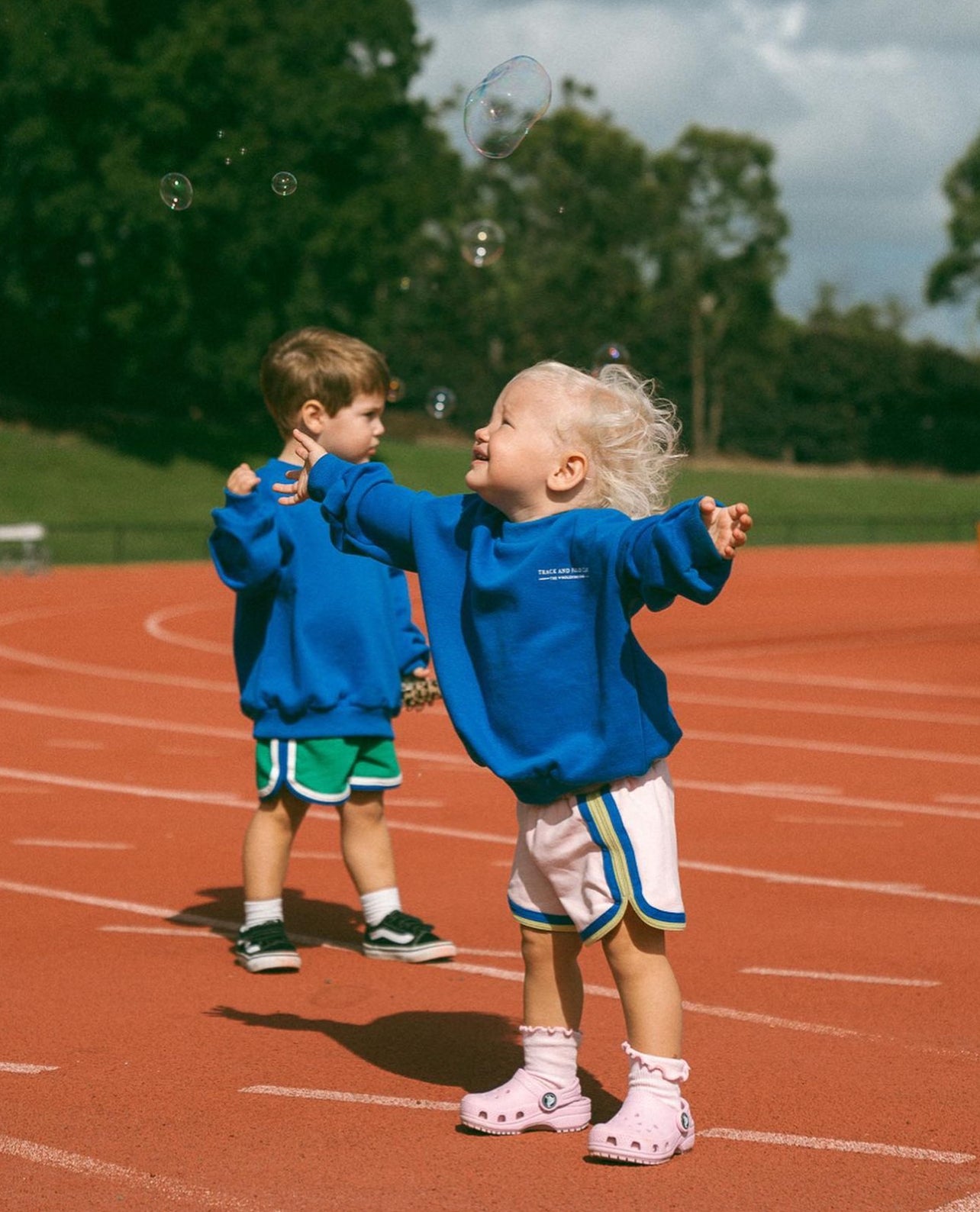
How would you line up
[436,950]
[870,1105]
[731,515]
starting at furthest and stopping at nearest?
[436,950]
[870,1105]
[731,515]

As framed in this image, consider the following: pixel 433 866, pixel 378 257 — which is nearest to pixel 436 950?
pixel 433 866

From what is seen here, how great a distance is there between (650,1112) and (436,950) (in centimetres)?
206

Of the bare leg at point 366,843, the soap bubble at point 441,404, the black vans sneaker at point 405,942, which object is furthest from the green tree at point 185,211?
the black vans sneaker at point 405,942

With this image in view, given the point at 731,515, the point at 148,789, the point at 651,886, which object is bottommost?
the point at 148,789

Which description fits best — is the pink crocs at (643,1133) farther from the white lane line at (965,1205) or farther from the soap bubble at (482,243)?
the soap bubble at (482,243)

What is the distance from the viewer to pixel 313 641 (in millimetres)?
5871

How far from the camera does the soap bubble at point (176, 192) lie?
7.77 meters

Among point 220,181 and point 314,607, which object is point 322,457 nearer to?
point 314,607

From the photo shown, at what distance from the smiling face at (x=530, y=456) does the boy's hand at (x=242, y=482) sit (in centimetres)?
142

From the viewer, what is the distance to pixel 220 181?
51.3 meters

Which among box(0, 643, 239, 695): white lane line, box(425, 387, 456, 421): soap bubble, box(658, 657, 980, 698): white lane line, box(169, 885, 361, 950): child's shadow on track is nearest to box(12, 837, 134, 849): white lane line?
box(169, 885, 361, 950): child's shadow on track

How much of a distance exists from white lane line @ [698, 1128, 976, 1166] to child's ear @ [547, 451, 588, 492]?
152cm

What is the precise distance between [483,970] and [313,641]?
120cm

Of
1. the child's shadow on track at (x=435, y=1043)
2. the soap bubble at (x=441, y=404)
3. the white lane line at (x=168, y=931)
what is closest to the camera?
the child's shadow on track at (x=435, y=1043)
